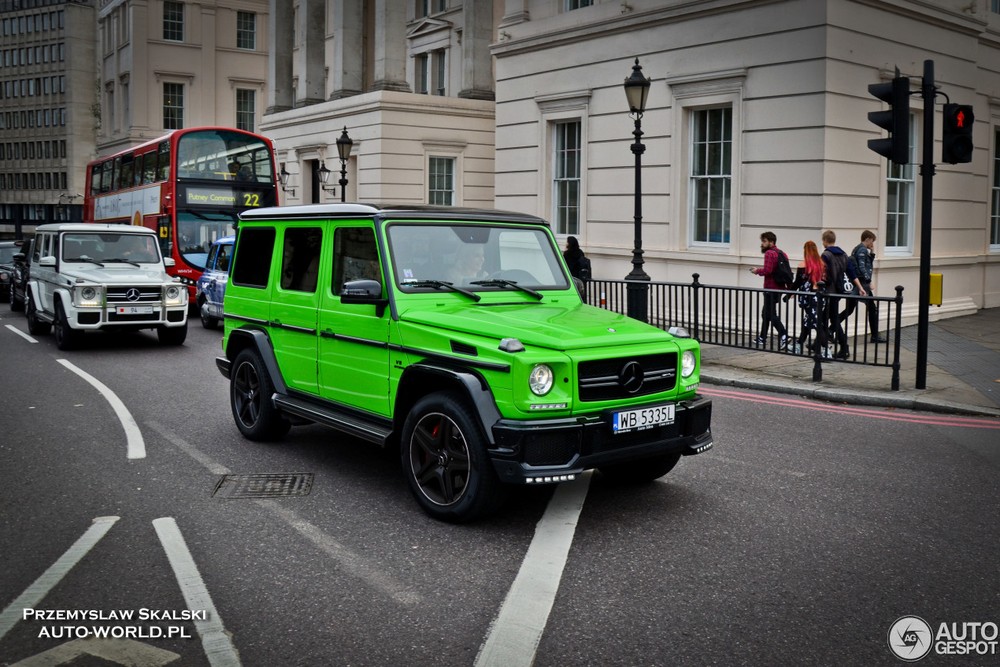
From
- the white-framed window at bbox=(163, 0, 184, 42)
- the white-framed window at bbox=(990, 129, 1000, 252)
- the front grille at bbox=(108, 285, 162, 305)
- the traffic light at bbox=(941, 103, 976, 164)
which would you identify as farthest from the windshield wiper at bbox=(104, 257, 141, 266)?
the white-framed window at bbox=(163, 0, 184, 42)

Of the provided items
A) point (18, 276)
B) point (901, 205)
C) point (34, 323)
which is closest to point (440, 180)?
point (18, 276)

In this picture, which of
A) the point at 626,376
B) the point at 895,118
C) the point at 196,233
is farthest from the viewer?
the point at 196,233

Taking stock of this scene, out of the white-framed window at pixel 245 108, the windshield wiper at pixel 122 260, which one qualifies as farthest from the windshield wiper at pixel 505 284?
the white-framed window at pixel 245 108

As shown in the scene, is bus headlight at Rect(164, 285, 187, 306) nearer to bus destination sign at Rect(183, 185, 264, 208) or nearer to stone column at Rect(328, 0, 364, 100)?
bus destination sign at Rect(183, 185, 264, 208)

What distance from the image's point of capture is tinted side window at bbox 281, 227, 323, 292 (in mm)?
7574

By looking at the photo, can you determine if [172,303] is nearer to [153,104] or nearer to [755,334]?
[755,334]

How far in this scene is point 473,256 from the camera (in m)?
7.14

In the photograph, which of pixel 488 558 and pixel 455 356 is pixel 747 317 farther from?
pixel 488 558

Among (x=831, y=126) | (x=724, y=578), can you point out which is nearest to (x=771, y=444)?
(x=724, y=578)

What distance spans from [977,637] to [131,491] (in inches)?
208

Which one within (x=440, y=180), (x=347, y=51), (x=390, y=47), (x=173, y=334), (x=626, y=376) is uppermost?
(x=347, y=51)

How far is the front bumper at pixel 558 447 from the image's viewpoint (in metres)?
5.60

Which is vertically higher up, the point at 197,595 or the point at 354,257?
the point at 354,257
